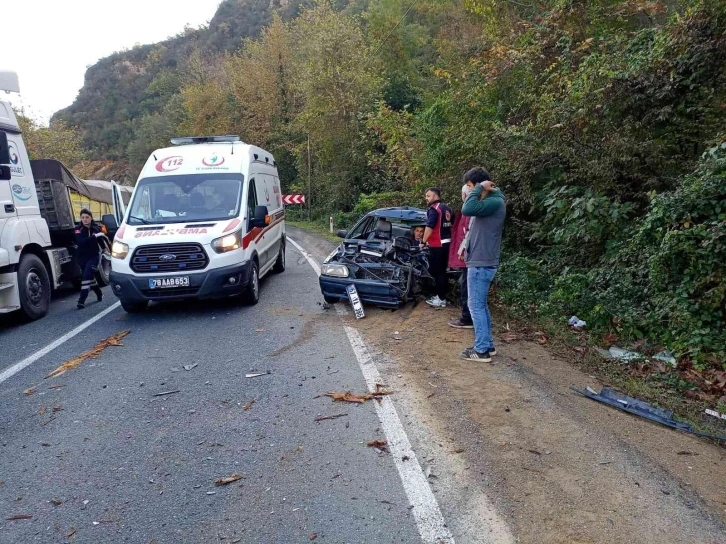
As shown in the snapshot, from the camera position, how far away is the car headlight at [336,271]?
26.4 feet

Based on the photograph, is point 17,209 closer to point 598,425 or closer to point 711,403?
point 598,425

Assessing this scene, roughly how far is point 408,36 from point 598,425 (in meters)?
30.5

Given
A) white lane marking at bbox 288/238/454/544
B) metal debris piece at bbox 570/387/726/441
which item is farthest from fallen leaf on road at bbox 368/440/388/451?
metal debris piece at bbox 570/387/726/441

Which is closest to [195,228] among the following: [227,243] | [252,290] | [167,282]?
[227,243]

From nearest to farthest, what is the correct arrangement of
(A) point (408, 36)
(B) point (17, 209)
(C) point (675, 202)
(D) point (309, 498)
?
(D) point (309, 498)
(C) point (675, 202)
(B) point (17, 209)
(A) point (408, 36)

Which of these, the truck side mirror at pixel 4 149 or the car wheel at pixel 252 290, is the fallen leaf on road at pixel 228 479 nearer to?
the car wheel at pixel 252 290

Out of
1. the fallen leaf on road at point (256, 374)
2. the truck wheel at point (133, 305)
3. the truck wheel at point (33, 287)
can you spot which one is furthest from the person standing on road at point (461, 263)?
the truck wheel at point (33, 287)

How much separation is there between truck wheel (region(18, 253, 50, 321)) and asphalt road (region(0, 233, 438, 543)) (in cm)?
164

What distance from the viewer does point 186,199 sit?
8891 millimetres

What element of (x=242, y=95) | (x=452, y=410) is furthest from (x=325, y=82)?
(x=452, y=410)

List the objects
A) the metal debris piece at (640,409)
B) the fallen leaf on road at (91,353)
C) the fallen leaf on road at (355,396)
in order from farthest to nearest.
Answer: the fallen leaf on road at (91,353), the fallen leaf on road at (355,396), the metal debris piece at (640,409)

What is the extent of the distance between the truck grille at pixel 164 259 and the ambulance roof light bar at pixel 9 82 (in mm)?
4091

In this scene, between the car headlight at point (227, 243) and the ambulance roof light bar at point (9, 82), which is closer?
the car headlight at point (227, 243)

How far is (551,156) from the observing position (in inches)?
355
